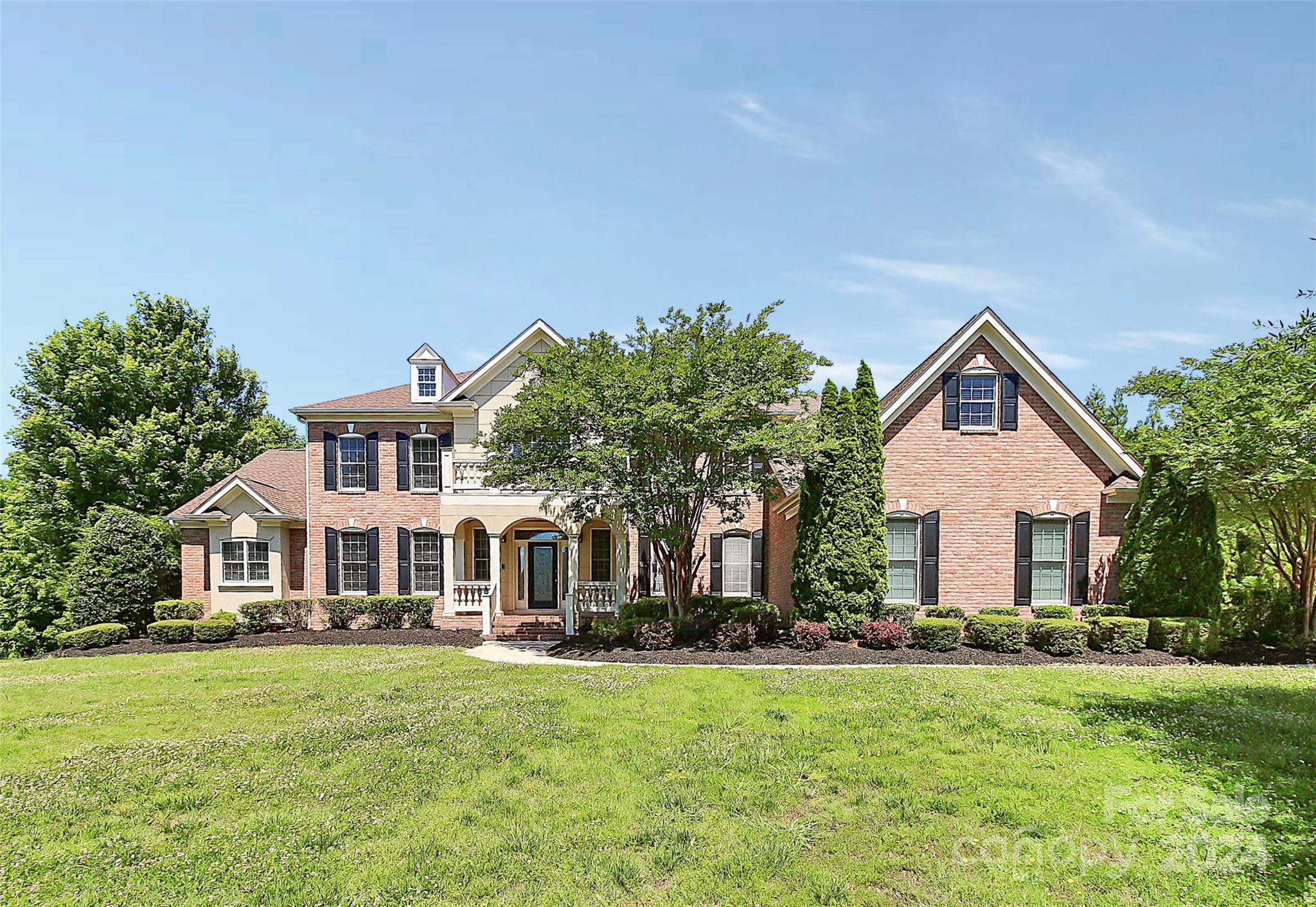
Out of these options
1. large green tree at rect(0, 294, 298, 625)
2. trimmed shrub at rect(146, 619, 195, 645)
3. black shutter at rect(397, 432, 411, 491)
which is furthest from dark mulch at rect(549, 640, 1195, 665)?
large green tree at rect(0, 294, 298, 625)

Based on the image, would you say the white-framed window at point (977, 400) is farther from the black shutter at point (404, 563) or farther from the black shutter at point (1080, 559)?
the black shutter at point (404, 563)

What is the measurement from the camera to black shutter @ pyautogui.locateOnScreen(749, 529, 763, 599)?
64.7ft

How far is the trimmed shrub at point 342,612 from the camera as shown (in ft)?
66.6

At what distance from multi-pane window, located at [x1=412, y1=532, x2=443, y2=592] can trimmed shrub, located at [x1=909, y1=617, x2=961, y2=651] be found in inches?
537

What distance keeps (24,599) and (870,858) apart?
34.1m

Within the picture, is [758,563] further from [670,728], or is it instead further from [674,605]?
[670,728]

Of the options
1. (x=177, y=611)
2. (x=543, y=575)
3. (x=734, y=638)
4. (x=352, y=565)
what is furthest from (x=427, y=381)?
(x=734, y=638)

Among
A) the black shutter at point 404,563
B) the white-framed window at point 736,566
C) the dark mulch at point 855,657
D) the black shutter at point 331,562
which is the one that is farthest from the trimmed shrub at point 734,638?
the black shutter at point 331,562

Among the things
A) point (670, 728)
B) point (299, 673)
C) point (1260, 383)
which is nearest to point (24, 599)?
point (299, 673)

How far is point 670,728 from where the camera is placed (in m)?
8.80

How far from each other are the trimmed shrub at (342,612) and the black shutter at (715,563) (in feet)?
32.9

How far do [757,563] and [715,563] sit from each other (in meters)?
1.16

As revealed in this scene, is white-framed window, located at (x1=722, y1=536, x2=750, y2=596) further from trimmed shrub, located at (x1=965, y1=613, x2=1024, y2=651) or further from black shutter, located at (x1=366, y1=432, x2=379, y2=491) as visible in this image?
black shutter, located at (x1=366, y1=432, x2=379, y2=491)

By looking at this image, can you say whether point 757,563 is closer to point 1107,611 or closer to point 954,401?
point 954,401
